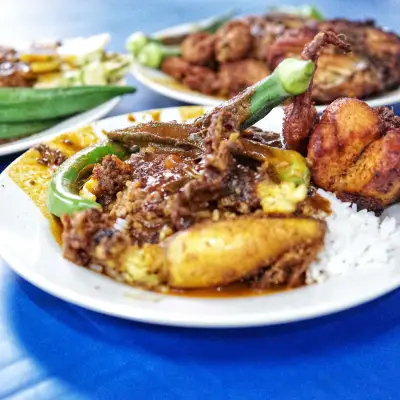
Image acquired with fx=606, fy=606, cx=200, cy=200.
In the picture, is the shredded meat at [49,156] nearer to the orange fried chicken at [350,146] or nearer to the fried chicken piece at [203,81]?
the orange fried chicken at [350,146]

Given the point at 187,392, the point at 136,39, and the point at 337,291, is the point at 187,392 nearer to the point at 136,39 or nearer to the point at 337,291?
the point at 337,291

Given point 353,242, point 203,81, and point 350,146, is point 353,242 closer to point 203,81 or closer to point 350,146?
point 350,146

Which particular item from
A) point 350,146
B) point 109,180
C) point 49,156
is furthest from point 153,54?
point 350,146

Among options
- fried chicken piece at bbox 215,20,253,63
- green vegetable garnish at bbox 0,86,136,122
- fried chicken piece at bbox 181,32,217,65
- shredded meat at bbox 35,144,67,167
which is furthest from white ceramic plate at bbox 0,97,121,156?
fried chicken piece at bbox 215,20,253,63

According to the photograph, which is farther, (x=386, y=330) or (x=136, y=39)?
(x=136, y=39)

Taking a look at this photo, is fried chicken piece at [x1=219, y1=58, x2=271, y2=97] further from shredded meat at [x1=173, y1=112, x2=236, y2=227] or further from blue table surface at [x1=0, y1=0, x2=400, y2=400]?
blue table surface at [x1=0, y1=0, x2=400, y2=400]

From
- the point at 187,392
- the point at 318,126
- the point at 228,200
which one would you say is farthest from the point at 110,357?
the point at 318,126
